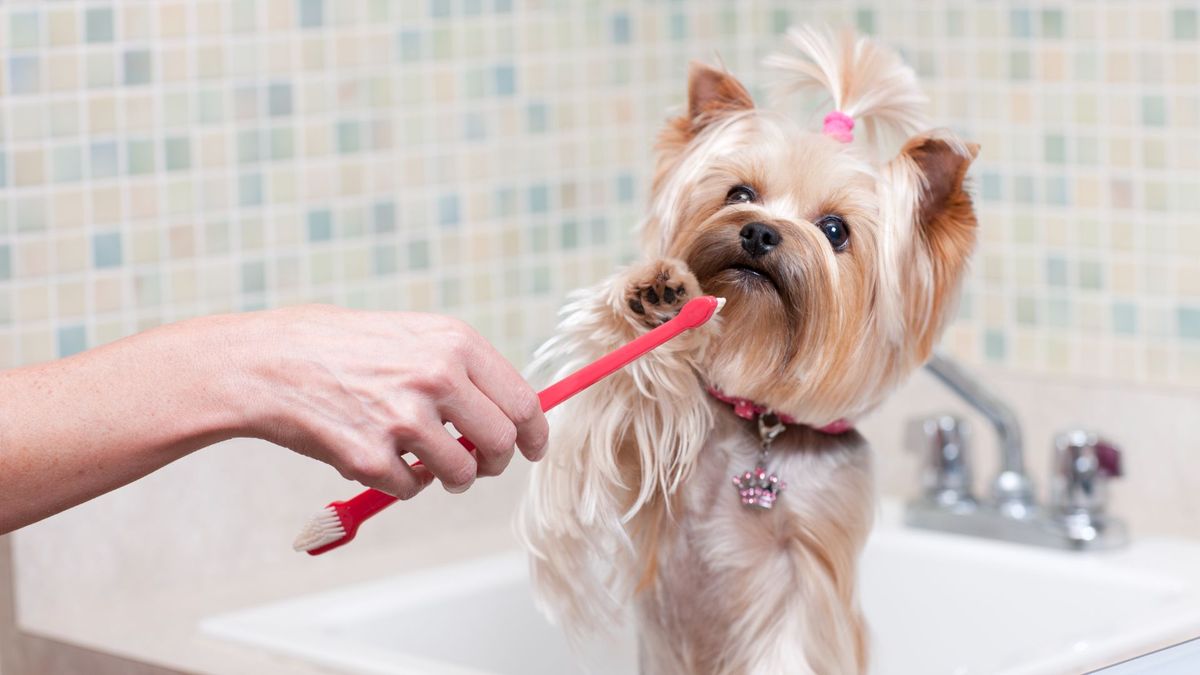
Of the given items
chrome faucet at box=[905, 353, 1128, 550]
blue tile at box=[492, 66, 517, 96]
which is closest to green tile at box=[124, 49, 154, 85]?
blue tile at box=[492, 66, 517, 96]

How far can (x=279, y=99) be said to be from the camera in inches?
62.9

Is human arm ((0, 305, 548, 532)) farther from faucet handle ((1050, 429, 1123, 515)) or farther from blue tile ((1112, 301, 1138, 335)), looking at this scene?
blue tile ((1112, 301, 1138, 335))

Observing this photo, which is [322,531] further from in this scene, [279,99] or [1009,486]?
[1009,486]

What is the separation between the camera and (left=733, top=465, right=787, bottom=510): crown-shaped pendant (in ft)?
→ 3.70

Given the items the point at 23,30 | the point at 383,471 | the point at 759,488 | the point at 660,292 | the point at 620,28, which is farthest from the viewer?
the point at 620,28

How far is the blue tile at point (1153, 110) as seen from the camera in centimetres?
166

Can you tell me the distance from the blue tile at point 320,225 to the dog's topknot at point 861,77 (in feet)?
2.12

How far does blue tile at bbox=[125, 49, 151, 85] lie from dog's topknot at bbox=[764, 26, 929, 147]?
2.12 ft

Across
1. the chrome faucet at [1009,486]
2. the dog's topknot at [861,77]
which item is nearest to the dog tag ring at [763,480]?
the dog's topknot at [861,77]

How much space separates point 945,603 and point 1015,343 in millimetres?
346

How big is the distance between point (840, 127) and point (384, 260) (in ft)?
2.31

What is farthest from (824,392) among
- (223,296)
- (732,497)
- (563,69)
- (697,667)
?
(563,69)

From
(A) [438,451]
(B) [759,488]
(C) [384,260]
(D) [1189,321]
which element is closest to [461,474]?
(A) [438,451]

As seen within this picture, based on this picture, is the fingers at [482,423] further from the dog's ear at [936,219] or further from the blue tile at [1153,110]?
the blue tile at [1153,110]
